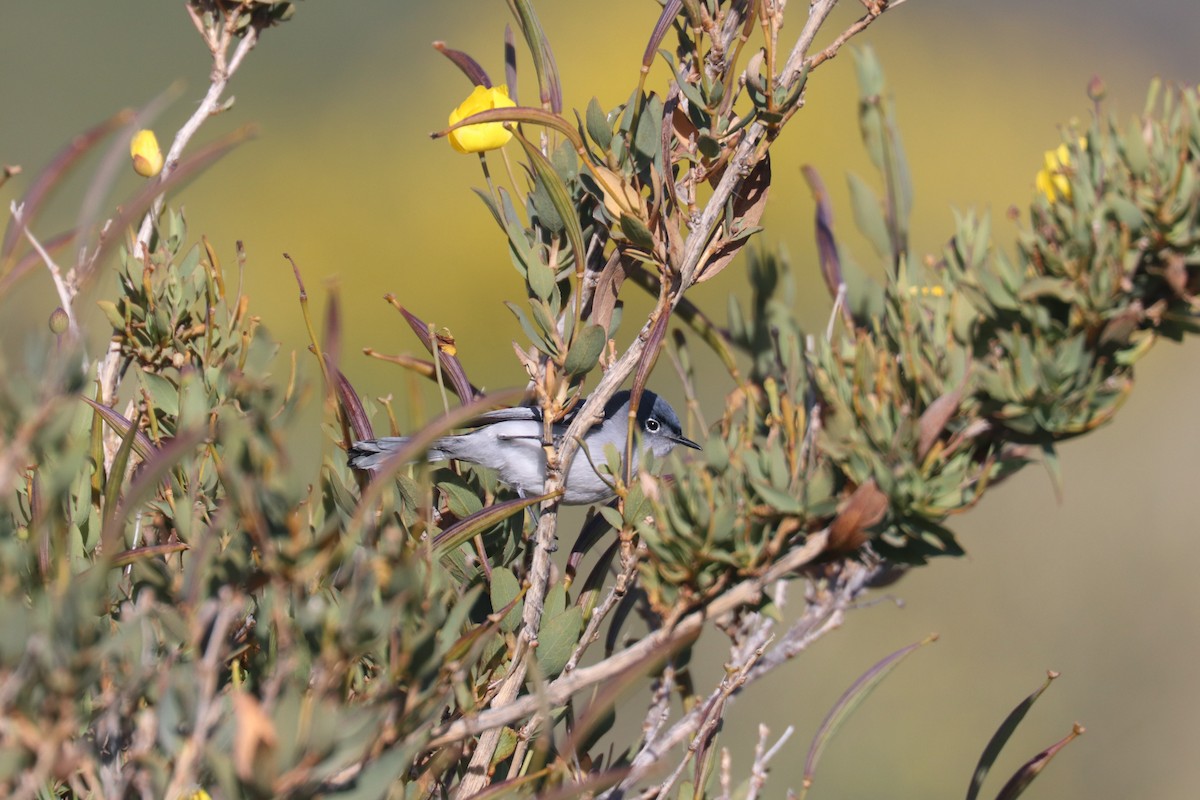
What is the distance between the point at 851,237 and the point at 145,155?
5393 mm

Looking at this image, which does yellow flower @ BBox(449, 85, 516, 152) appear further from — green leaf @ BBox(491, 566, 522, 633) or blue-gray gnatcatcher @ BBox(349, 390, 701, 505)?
blue-gray gnatcatcher @ BBox(349, 390, 701, 505)

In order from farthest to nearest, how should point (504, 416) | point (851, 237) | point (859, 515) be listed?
point (851, 237) < point (504, 416) < point (859, 515)

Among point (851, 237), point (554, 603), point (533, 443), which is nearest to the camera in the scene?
point (554, 603)

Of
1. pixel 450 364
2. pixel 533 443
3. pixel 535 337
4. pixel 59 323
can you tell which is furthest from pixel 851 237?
pixel 59 323

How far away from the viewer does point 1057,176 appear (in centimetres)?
96

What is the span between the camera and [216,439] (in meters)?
1.10

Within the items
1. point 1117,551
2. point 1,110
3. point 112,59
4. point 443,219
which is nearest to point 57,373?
point 1117,551

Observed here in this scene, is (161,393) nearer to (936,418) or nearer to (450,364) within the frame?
(450,364)

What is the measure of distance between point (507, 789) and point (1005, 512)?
4.13 m

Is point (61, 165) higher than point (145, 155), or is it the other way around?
point (145, 155)

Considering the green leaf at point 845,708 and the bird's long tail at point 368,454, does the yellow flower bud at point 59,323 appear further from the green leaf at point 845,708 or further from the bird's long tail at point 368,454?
the green leaf at point 845,708

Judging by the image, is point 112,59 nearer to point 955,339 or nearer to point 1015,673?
point 1015,673

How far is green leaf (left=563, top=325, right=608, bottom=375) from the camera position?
108 centimetres

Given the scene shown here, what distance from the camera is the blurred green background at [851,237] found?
4.08 m
